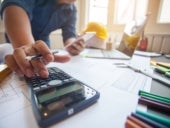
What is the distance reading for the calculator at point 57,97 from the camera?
25 centimetres

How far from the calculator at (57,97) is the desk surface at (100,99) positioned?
0.05 ft

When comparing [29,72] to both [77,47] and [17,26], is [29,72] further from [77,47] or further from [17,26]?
[77,47]

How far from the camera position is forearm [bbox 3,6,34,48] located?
1.53 ft

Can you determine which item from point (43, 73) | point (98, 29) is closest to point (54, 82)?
point (43, 73)

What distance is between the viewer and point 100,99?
0.33 metres

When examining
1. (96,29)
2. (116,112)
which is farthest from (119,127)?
(96,29)

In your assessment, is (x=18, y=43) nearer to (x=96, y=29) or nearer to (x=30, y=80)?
(x=30, y=80)

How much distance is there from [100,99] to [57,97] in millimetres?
97

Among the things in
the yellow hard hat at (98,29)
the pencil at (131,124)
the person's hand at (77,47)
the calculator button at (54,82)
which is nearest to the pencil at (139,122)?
the pencil at (131,124)

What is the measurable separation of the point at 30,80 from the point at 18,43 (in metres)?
0.15

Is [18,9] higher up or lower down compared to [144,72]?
higher up

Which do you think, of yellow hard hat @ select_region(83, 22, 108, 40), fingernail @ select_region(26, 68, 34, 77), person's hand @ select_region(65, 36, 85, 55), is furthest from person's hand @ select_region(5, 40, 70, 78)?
yellow hard hat @ select_region(83, 22, 108, 40)

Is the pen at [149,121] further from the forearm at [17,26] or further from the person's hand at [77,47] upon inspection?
the person's hand at [77,47]

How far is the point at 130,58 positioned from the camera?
70 centimetres
